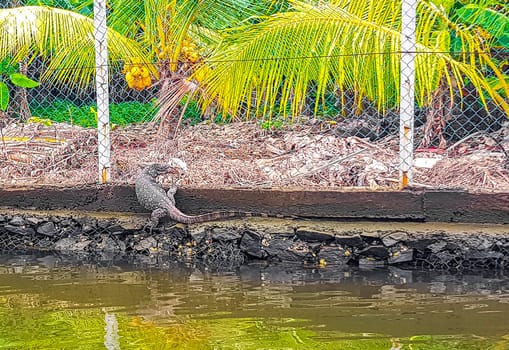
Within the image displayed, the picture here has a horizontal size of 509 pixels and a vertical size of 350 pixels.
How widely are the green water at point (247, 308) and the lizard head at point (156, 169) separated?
104 centimetres

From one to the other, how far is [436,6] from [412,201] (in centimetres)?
200

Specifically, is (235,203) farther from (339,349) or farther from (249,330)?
(339,349)

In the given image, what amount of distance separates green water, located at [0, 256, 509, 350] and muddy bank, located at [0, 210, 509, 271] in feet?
0.67

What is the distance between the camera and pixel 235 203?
6.22 metres

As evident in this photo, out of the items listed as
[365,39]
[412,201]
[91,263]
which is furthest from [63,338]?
[365,39]

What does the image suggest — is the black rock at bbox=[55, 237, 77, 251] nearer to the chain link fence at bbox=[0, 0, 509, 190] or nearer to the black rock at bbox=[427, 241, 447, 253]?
the chain link fence at bbox=[0, 0, 509, 190]

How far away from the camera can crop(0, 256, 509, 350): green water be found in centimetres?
389

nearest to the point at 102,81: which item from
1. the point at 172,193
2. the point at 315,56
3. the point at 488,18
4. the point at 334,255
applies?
the point at 172,193

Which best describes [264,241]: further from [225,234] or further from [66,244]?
[66,244]

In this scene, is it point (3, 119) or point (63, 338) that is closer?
point (63, 338)

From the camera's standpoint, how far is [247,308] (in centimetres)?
460

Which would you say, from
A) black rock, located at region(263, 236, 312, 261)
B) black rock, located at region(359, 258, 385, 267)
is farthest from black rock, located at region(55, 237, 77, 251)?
black rock, located at region(359, 258, 385, 267)

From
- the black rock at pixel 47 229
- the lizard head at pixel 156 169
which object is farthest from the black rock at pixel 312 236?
the black rock at pixel 47 229

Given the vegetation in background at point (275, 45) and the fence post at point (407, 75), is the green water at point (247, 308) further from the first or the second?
the vegetation in background at point (275, 45)
